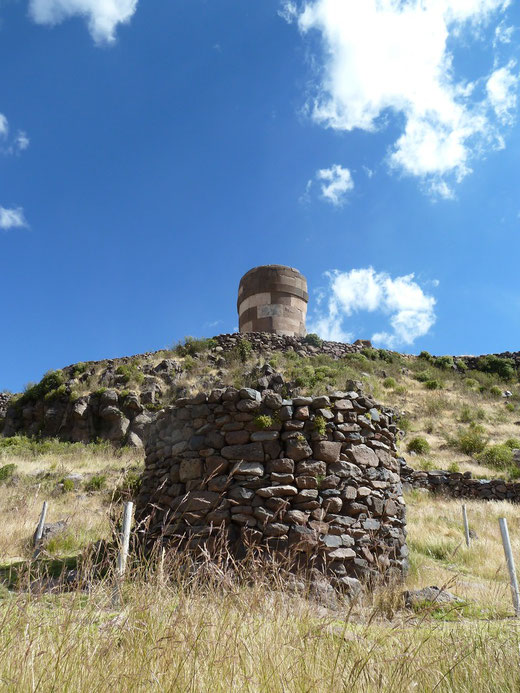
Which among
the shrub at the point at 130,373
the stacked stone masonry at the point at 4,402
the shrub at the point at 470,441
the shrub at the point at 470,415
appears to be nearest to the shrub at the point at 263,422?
the shrub at the point at 470,441

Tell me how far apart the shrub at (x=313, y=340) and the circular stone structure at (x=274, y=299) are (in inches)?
21.9

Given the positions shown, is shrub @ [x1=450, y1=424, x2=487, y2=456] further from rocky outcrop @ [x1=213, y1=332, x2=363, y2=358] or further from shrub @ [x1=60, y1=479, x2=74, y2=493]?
shrub @ [x1=60, y1=479, x2=74, y2=493]

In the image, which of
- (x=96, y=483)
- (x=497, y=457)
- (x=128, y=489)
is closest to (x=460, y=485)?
(x=497, y=457)

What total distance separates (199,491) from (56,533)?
3.42 m

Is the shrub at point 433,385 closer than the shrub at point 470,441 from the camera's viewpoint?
No

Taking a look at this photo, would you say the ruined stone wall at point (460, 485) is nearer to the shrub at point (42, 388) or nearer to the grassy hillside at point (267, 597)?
the grassy hillside at point (267, 597)

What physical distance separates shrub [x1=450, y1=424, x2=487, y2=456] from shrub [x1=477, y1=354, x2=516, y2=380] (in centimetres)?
958

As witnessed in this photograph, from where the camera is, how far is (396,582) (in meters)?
5.62

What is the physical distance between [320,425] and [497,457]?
1120cm

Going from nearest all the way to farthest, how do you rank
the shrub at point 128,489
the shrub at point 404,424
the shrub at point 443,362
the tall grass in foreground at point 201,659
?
the tall grass in foreground at point 201,659, the shrub at point 128,489, the shrub at point 404,424, the shrub at point 443,362

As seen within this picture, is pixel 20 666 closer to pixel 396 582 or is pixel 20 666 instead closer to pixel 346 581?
pixel 346 581

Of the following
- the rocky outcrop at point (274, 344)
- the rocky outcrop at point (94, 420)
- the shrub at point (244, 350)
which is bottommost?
the rocky outcrop at point (94, 420)

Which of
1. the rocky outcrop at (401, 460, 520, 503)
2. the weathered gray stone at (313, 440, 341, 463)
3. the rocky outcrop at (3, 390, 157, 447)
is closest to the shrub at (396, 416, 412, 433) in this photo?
the rocky outcrop at (401, 460, 520, 503)

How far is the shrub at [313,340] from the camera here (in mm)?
22484
